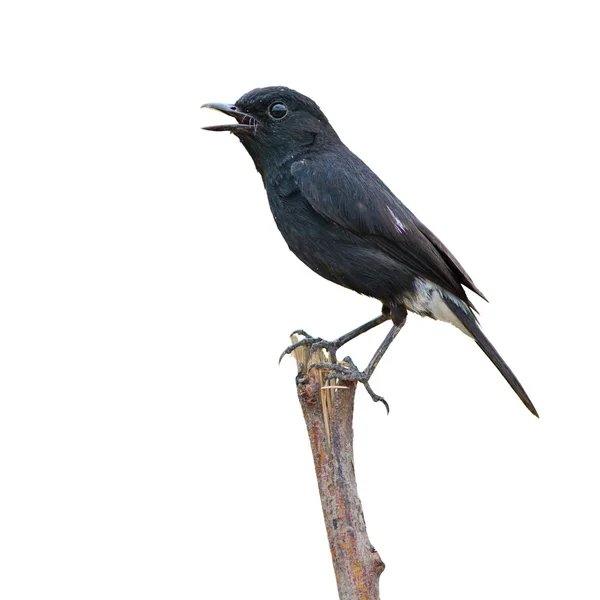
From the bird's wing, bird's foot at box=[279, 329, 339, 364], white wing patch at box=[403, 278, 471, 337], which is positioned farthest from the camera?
bird's foot at box=[279, 329, 339, 364]

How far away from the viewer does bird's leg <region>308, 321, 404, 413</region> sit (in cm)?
470

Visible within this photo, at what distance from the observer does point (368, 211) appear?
4.68 m

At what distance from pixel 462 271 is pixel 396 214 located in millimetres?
536

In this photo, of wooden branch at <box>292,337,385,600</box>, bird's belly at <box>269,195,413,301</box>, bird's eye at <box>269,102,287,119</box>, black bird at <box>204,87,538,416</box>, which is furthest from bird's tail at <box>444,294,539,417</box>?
bird's eye at <box>269,102,287,119</box>

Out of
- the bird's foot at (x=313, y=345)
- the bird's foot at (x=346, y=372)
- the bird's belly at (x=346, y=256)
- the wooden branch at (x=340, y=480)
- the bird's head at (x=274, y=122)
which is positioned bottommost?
the wooden branch at (x=340, y=480)

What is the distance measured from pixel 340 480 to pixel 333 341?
840 mm

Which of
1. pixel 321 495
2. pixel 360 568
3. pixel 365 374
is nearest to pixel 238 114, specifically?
pixel 365 374

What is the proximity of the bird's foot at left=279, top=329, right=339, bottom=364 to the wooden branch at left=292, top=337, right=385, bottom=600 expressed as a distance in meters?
0.10

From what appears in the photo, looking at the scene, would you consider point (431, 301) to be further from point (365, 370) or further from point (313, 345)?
point (313, 345)

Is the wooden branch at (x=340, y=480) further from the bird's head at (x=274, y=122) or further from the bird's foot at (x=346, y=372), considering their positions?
the bird's head at (x=274, y=122)

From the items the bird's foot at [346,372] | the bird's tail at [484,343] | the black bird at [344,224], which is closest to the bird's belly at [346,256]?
the black bird at [344,224]

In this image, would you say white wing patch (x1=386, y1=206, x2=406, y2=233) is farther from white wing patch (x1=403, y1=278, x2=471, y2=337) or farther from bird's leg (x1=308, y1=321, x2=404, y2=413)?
bird's leg (x1=308, y1=321, x2=404, y2=413)

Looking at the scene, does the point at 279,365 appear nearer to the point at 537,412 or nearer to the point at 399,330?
the point at 399,330

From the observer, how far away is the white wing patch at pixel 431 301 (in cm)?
479
